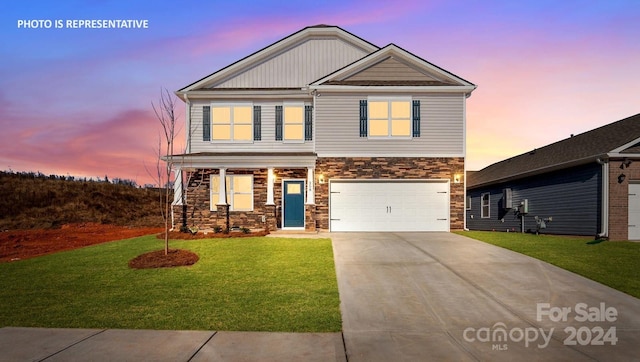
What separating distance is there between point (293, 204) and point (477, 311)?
12.2m

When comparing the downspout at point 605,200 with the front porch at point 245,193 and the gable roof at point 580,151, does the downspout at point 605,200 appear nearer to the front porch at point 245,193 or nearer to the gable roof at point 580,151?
the gable roof at point 580,151

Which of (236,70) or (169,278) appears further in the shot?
(236,70)

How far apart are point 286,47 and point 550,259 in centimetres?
1568

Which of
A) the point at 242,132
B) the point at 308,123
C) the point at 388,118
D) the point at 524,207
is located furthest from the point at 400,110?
the point at 524,207

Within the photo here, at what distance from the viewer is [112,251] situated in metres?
13.0

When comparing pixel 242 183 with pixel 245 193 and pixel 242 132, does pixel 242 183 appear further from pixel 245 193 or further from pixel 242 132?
pixel 242 132

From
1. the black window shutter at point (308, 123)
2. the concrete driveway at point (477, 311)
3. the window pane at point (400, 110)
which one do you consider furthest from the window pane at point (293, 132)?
the concrete driveway at point (477, 311)

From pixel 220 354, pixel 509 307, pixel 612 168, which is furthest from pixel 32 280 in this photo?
pixel 612 168

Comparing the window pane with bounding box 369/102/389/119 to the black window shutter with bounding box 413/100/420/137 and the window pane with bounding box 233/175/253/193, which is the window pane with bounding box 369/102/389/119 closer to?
the black window shutter with bounding box 413/100/420/137

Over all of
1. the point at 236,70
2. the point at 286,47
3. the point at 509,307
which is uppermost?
the point at 286,47

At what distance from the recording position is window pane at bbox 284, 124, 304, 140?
1941 cm

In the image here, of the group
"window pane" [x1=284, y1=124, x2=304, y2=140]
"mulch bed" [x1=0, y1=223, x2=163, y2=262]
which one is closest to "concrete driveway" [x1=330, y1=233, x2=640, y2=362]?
A: "window pane" [x1=284, y1=124, x2=304, y2=140]

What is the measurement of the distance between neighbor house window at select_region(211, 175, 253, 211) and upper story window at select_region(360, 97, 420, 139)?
5910mm

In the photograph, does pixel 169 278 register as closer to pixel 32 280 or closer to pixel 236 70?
pixel 32 280
